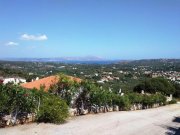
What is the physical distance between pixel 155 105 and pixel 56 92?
17281mm

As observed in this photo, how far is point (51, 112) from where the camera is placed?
1583 centimetres

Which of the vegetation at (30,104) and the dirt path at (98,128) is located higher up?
the vegetation at (30,104)

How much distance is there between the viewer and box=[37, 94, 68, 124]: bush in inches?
623

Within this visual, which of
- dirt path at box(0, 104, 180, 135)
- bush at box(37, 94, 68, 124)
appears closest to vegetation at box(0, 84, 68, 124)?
bush at box(37, 94, 68, 124)

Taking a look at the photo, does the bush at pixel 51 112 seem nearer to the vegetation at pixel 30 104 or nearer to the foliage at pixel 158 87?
the vegetation at pixel 30 104

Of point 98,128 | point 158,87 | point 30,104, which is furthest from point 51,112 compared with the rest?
point 158,87

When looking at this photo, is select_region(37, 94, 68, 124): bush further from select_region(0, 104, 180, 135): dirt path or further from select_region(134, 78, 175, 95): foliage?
select_region(134, 78, 175, 95): foliage

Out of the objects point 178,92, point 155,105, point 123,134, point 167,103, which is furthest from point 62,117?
point 178,92

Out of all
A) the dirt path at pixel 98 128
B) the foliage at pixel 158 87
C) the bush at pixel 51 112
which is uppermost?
the bush at pixel 51 112

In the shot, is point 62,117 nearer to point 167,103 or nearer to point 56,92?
point 56,92

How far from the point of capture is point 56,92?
19297 millimetres

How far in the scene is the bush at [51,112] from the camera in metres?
15.8

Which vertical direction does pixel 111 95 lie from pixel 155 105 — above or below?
above

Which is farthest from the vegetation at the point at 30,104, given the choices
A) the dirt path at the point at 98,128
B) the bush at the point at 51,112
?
the dirt path at the point at 98,128
